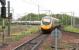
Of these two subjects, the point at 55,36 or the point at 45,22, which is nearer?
the point at 55,36

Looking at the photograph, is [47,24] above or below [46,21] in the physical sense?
below

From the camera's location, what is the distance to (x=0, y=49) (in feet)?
84.1

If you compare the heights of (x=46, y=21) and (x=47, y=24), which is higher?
(x=46, y=21)

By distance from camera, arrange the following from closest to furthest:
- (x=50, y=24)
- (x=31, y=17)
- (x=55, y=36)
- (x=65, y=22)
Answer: (x=55, y=36), (x=50, y=24), (x=65, y=22), (x=31, y=17)

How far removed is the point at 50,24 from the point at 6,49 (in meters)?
20.7

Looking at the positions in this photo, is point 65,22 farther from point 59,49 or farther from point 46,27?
point 59,49

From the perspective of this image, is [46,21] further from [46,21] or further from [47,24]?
[47,24]

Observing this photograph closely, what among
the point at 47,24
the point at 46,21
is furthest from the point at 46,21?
the point at 47,24

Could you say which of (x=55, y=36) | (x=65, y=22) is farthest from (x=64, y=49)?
(x=65, y=22)

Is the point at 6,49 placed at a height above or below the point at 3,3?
below

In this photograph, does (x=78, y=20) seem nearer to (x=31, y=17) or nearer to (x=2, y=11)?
(x=31, y=17)

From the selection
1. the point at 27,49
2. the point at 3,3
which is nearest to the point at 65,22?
the point at 27,49

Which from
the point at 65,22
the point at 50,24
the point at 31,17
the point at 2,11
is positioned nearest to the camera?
the point at 2,11

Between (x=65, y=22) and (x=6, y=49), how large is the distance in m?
71.0
